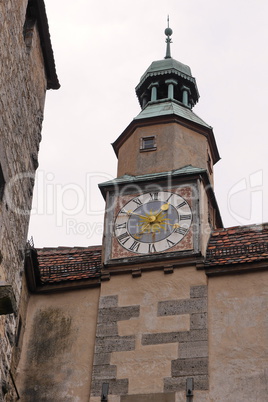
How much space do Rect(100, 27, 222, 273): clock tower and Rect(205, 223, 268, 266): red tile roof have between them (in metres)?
0.18

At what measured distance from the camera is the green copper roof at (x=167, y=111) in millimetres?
13470

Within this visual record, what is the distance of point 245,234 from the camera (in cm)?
1172

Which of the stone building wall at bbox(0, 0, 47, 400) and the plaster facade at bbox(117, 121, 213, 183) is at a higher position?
the plaster facade at bbox(117, 121, 213, 183)

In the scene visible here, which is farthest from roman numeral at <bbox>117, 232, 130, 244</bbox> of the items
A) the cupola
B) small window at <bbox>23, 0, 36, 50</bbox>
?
the cupola

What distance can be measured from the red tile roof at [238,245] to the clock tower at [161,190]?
177 mm

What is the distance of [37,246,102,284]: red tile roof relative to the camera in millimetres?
11539

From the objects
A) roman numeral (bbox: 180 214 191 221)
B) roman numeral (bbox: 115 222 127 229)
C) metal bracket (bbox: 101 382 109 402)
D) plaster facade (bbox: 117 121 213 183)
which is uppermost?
plaster facade (bbox: 117 121 213 183)

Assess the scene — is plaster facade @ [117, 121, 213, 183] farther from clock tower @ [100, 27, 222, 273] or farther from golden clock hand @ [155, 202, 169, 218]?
golden clock hand @ [155, 202, 169, 218]

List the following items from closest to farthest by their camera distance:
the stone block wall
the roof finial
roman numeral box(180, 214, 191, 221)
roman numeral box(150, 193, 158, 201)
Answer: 1. the stone block wall
2. roman numeral box(180, 214, 191, 221)
3. roman numeral box(150, 193, 158, 201)
4. the roof finial

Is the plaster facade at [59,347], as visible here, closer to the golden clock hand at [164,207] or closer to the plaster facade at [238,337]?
the golden clock hand at [164,207]

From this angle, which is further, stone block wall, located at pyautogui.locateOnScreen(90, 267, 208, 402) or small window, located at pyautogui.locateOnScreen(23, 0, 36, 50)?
stone block wall, located at pyautogui.locateOnScreen(90, 267, 208, 402)

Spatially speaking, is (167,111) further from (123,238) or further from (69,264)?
(69,264)

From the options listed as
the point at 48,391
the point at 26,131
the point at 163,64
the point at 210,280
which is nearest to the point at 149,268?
the point at 210,280

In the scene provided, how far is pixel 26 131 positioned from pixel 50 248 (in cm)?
413
